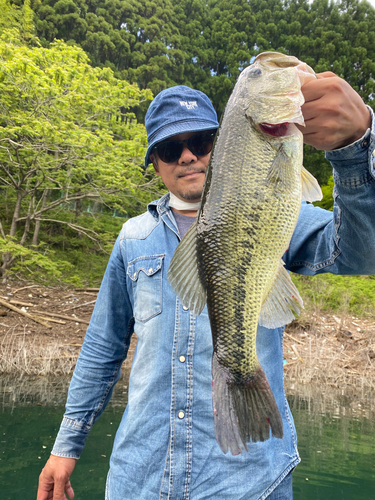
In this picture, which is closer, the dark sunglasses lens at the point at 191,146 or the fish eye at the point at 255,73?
the fish eye at the point at 255,73

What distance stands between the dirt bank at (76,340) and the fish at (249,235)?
6.92 metres

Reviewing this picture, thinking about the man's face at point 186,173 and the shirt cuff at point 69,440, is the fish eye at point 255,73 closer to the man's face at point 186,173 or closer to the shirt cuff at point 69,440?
the man's face at point 186,173

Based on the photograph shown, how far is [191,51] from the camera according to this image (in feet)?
76.0

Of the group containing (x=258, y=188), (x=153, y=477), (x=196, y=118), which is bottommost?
(x=153, y=477)

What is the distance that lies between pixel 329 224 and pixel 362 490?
5.76m

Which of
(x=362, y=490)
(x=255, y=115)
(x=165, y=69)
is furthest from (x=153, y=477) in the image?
(x=165, y=69)

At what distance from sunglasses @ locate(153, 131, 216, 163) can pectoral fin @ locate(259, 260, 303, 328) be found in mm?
885

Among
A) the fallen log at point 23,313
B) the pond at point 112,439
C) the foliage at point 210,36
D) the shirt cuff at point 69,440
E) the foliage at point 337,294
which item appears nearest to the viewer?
the shirt cuff at point 69,440

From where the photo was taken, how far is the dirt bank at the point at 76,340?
7.50 metres

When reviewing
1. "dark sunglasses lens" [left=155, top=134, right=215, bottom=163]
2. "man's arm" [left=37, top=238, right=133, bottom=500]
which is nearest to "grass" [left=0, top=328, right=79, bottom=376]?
"man's arm" [left=37, top=238, right=133, bottom=500]

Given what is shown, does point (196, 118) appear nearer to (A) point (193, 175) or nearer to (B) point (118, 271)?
(A) point (193, 175)

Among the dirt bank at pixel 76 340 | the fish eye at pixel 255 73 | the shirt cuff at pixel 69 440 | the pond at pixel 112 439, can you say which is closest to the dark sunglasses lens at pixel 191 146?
the fish eye at pixel 255 73

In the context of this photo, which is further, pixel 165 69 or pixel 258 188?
pixel 165 69

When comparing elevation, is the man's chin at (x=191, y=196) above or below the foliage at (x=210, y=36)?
below
